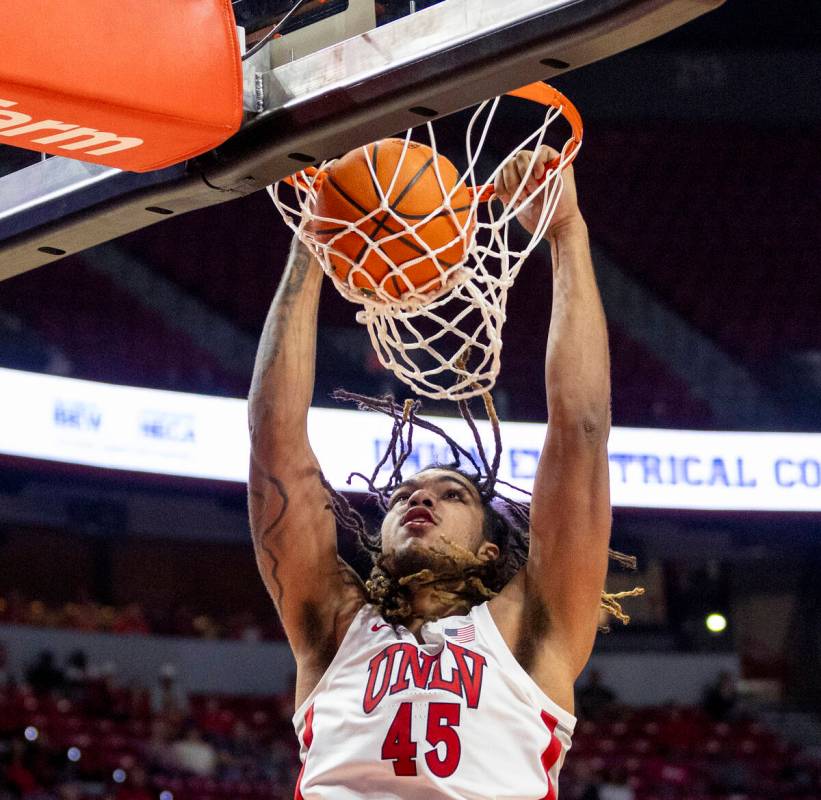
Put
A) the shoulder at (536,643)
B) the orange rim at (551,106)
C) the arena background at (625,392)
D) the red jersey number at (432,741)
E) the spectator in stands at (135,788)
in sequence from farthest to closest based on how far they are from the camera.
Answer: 1. the arena background at (625,392)
2. the spectator in stands at (135,788)
3. the orange rim at (551,106)
4. the shoulder at (536,643)
5. the red jersey number at (432,741)

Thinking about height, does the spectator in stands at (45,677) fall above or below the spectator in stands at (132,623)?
below

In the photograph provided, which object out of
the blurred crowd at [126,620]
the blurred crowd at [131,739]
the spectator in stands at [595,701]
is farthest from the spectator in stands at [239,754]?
the spectator in stands at [595,701]

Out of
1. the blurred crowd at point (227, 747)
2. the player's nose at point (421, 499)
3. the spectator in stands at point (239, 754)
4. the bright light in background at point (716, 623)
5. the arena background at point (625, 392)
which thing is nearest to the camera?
the player's nose at point (421, 499)

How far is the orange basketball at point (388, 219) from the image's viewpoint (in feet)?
8.34

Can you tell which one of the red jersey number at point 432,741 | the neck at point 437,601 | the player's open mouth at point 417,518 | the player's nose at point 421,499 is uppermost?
the player's nose at point 421,499

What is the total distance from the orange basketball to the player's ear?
0.56 meters

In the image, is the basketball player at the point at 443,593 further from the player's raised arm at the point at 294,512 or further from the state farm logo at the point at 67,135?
the state farm logo at the point at 67,135

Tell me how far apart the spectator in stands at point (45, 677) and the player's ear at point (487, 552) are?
23.2ft

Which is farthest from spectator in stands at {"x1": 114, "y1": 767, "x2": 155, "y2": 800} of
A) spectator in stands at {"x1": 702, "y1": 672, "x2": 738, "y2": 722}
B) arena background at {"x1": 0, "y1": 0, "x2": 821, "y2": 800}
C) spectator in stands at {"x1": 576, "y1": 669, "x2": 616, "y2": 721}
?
spectator in stands at {"x1": 702, "y1": 672, "x2": 738, "y2": 722}

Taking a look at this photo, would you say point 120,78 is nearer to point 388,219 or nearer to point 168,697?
point 388,219

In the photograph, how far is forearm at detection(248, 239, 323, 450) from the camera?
2676mm

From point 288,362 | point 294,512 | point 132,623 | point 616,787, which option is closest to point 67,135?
point 288,362

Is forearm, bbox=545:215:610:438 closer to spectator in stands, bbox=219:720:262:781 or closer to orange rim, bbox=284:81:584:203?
orange rim, bbox=284:81:584:203

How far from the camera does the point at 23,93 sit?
6.08 ft
